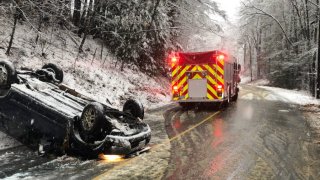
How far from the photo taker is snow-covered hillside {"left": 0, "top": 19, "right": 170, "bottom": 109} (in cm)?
1583

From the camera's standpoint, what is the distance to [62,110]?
7133 millimetres

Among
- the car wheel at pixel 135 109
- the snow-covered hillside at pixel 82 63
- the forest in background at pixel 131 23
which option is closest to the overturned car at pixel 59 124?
the car wheel at pixel 135 109

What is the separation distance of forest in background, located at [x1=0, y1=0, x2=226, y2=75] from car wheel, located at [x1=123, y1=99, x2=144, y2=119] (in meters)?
8.93

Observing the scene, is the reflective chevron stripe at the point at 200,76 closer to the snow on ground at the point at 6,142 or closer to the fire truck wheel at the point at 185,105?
the fire truck wheel at the point at 185,105

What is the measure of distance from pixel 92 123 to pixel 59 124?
641mm

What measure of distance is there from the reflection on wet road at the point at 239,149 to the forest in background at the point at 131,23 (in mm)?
9440

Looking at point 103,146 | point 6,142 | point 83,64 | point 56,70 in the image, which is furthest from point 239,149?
point 83,64

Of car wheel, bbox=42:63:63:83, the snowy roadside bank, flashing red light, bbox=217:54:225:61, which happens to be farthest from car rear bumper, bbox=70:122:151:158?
flashing red light, bbox=217:54:225:61

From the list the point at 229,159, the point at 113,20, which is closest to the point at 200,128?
the point at 229,159

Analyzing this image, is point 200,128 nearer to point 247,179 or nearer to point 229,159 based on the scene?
point 229,159

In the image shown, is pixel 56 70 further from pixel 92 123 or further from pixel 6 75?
pixel 92 123

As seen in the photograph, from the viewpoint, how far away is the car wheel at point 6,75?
7.52 m

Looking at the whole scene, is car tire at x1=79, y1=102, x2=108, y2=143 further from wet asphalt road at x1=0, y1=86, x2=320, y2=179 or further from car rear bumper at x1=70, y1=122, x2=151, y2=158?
wet asphalt road at x1=0, y1=86, x2=320, y2=179

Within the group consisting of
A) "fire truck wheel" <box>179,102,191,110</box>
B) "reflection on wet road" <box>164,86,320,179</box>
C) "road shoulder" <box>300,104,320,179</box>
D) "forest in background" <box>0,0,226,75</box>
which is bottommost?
"road shoulder" <box>300,104,320,179</box>
